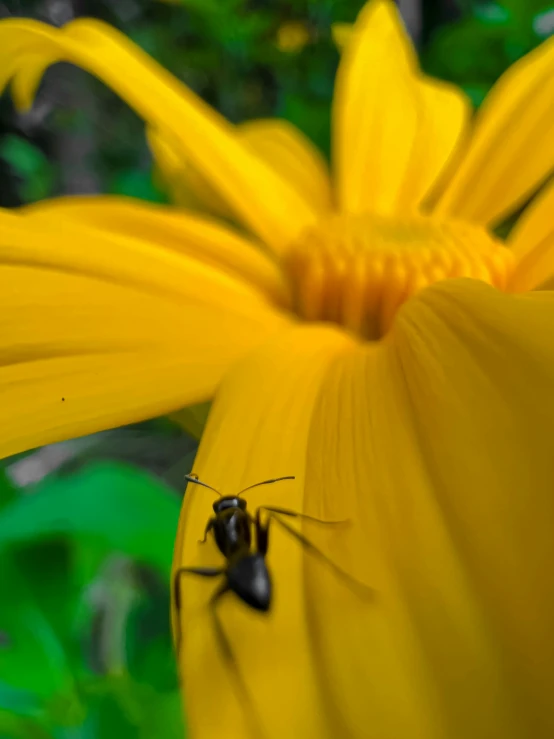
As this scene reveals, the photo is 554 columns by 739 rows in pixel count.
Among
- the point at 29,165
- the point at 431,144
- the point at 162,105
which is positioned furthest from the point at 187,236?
the point at 29,165

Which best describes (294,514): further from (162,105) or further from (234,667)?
(162,105)

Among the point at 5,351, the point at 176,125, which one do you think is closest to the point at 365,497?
the point at 5,351

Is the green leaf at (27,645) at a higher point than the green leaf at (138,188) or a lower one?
lower

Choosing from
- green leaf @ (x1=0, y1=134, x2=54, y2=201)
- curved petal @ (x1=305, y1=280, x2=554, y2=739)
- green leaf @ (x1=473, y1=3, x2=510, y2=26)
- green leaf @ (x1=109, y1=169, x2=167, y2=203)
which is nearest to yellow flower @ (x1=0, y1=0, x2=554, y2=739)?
curved petal @ (x1=305, y1=280, x2=554, y2=739)

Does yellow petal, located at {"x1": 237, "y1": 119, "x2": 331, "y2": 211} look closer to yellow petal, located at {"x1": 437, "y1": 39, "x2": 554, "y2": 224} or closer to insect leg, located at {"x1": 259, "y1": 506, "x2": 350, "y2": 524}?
yellow petal, located at {"x1": 437, "y1": 39, "x2": 554, "y2": 224}

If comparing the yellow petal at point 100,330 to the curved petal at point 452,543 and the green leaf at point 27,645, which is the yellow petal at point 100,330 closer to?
the curved petal at point 452,543

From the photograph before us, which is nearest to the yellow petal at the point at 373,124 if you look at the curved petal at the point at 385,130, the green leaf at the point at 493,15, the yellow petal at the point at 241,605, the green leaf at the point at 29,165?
the curved petal at the point at 385,130

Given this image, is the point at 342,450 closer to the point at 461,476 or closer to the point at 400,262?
the point at 461,476
